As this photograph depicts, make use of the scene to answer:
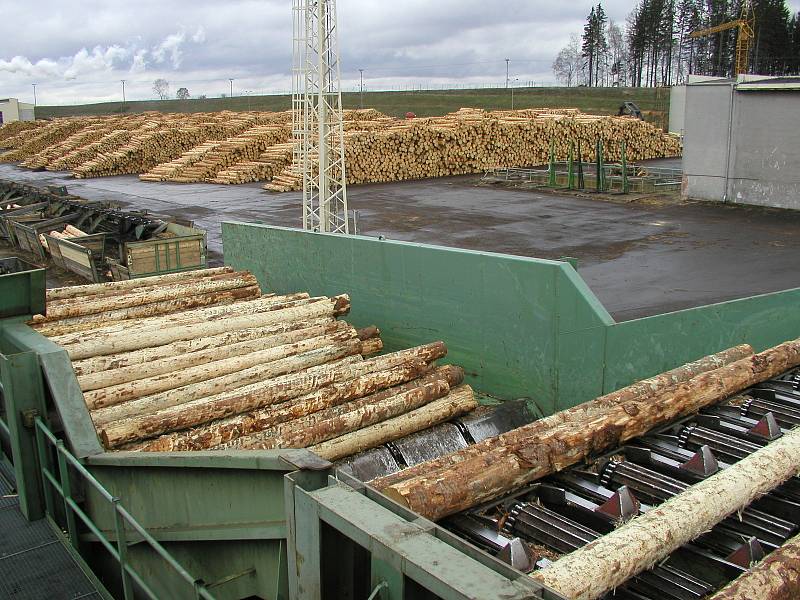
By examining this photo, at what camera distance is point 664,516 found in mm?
3812

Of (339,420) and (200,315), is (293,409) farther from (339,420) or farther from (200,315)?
(200,315)

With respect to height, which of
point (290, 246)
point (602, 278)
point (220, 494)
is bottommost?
point (602, 278)

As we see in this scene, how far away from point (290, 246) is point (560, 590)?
697 centimetres

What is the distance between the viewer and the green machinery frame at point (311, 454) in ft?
10.3

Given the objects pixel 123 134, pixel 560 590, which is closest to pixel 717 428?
pixel 560 590

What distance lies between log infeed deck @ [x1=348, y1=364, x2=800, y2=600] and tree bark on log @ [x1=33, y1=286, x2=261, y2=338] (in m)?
4.81

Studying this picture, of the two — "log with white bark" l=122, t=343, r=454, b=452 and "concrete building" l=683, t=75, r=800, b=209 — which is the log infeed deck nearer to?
"log with white bark" l=122, t=343, r=454, b=452

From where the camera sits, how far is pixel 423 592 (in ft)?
9.48

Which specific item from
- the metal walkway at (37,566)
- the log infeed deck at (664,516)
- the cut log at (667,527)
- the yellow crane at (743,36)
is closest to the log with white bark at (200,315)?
the metal walkway at (37,566)

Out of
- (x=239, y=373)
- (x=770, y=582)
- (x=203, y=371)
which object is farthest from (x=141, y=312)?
(x=770, y=582)

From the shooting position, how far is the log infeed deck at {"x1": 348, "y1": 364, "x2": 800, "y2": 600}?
355 cm

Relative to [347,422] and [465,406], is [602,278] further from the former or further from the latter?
[347,422]

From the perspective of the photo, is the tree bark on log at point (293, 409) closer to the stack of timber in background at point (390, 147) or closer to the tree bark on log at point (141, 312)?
the tree bark on log at point (141, 312)

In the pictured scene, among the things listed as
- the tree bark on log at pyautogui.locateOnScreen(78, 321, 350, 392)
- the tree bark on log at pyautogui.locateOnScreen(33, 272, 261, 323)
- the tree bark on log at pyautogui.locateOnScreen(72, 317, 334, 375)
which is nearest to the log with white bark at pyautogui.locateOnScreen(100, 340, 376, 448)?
the tree bark on log at pyautogui.locateOnScreen(78, 321, 350, 392)
